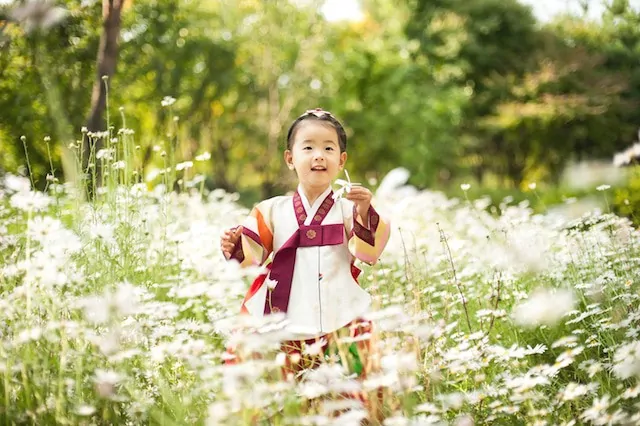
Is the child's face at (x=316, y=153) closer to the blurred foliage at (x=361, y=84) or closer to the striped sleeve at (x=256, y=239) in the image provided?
the striped sleeve at (x=256, y=239)

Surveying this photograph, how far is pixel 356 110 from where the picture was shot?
17.0 metres

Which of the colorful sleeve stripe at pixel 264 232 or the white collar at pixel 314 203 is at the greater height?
the white collar at pixel 314 203

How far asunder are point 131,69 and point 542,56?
1230cm

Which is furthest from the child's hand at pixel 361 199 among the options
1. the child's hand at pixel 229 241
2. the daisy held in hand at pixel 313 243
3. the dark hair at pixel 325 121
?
the child's hand at pixel 229 241

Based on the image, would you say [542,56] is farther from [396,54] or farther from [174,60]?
[174,60]

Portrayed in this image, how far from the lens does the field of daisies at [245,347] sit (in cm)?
185

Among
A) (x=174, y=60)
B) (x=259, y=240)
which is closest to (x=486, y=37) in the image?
(x=174, y=60)

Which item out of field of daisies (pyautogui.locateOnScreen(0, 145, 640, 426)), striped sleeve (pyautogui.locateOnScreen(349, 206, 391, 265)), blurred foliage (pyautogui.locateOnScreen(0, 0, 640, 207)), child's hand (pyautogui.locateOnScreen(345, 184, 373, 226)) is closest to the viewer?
field of daisies (pyautogui.locateOnScreen(0, 145, 640, 426))

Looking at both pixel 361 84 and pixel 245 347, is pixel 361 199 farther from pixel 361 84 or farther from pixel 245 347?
pixel 361 84

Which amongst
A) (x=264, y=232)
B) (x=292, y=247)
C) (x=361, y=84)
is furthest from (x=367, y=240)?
(x=361, y=84)

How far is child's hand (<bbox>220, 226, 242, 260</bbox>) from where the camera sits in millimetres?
2652

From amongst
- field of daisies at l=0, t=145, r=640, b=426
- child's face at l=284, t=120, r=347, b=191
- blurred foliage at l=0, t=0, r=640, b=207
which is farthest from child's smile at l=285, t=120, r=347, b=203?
blurred foliage at l=0, t=0, r=640, b=207

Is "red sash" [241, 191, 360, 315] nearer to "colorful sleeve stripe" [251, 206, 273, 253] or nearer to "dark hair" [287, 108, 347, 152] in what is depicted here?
"colorful sleeve stripe" [251, 206, 273, 253]

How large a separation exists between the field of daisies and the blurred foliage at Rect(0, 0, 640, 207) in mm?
5042
